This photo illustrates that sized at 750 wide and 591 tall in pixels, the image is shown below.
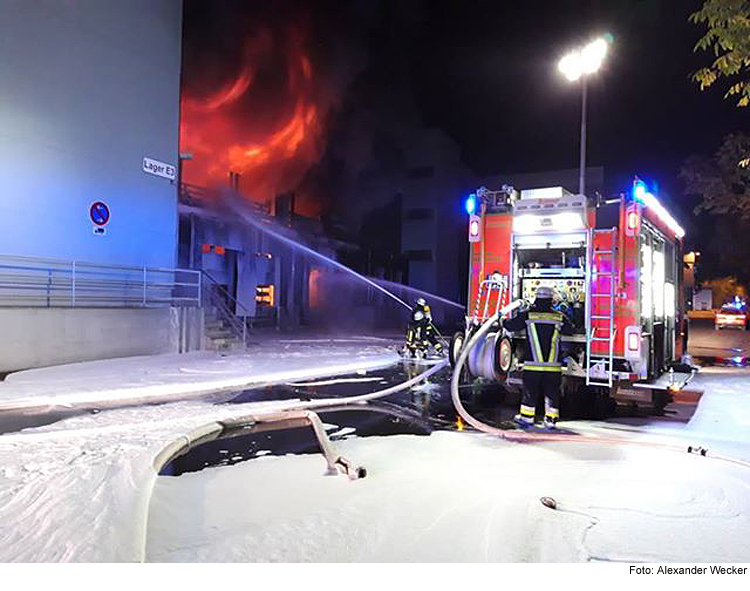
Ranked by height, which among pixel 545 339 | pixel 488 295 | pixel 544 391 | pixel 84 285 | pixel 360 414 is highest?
pixel 84 285

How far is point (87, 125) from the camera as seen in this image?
1108cm

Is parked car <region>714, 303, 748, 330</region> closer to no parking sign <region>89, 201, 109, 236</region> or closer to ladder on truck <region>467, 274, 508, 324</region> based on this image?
ladder on truck <region>467, 274, 508, 324</region>

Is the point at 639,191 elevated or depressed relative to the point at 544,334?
elevated

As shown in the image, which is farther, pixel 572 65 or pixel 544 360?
pixel 572 65

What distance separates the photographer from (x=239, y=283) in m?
21.2

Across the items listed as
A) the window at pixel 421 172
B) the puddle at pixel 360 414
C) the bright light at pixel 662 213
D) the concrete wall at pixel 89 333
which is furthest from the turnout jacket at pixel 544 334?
the window at pixel 421 172

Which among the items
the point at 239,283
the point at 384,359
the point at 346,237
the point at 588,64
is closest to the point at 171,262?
the point at 384,359

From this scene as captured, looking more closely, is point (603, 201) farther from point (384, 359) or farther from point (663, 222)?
point (384, 359)

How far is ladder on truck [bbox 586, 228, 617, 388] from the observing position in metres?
6.32

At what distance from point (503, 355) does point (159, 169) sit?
961 cm

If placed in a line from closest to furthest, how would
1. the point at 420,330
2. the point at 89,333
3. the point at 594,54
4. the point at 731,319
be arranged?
the point at 594,54
the point at 89,333
the point at 420,330
the point at 731,319

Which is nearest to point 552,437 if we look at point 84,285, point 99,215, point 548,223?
point 548,223

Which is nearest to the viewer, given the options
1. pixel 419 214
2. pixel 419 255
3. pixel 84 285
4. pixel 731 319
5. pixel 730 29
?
pixel 730 29

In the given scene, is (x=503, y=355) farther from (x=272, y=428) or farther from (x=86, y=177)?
(x=86, y=177)
